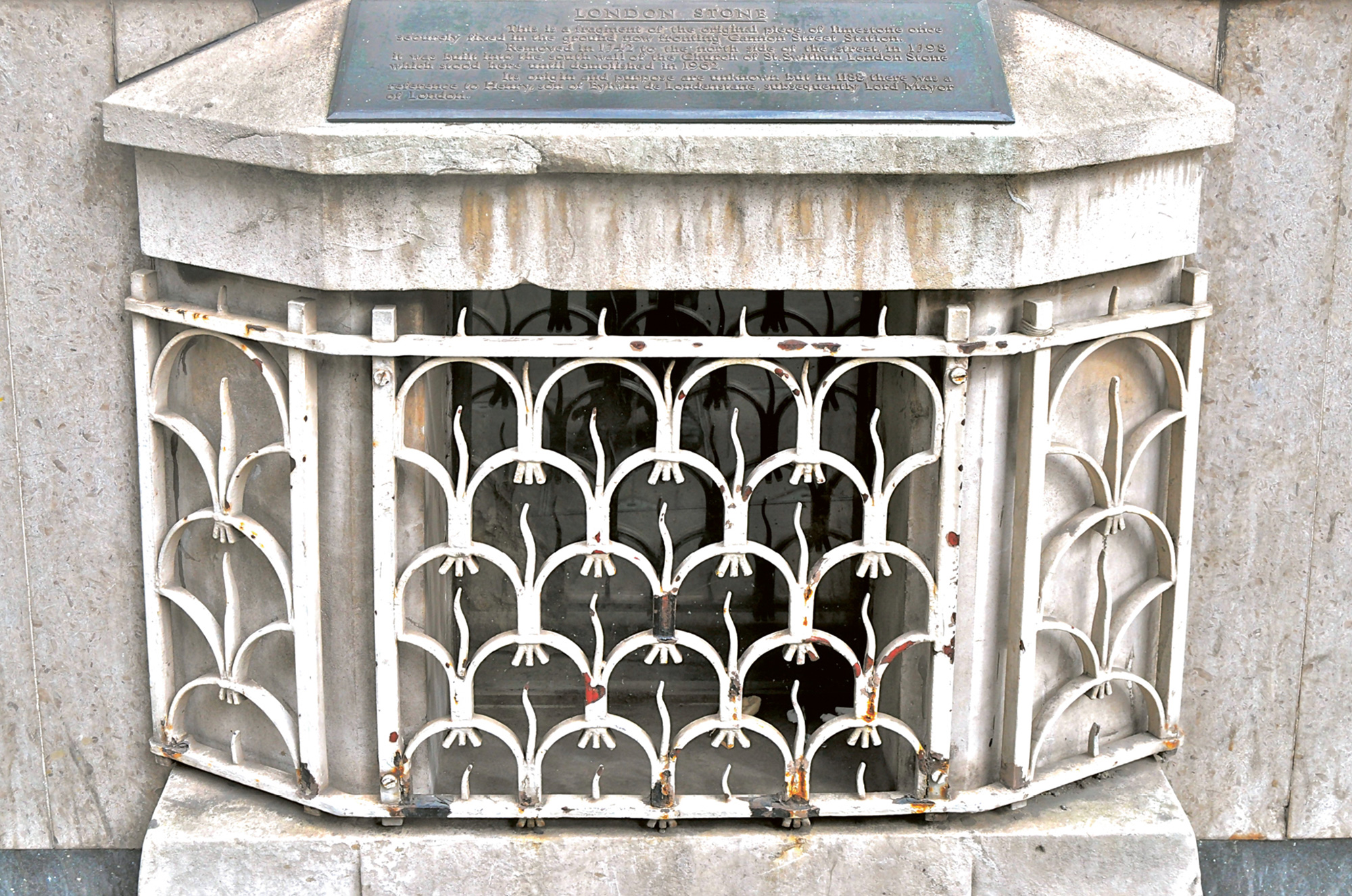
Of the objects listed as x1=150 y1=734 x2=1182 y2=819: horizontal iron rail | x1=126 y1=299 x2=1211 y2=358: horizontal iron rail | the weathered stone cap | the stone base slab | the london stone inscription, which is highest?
the london stone inscription

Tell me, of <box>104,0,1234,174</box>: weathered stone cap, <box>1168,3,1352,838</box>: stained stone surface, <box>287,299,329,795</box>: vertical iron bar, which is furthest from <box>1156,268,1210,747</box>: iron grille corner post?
<box>287,299,329,795</box>: vertical iron bar

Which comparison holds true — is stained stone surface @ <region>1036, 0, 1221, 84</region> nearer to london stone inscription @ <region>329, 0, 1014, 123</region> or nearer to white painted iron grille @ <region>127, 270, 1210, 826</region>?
london stone inscription @ <region>329, 0, 1014, 123</region>

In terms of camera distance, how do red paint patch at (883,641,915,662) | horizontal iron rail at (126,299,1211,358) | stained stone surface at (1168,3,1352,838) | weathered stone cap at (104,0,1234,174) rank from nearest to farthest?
weathered stone cap at (104,0,1234,174), horizontal iron rail at (126,299,1211,358), red paint patch at (883,641,915,662), stained stone surface at (1168,3,1352,838)

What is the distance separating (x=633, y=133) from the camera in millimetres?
3693

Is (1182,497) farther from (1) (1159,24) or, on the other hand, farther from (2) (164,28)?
(2) (164,28)

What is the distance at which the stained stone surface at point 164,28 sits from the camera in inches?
160

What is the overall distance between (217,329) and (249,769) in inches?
52.3

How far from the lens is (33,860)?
15.3 feet

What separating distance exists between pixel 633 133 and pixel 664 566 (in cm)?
130

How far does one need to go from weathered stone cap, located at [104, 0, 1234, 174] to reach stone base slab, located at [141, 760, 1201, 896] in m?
1.90

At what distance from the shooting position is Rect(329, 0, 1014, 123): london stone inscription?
3.77 m

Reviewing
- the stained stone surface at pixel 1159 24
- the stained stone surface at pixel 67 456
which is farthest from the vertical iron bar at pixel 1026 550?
the stained stone surface at pixel 67 456

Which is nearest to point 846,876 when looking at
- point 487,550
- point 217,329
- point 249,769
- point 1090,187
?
point 487,550

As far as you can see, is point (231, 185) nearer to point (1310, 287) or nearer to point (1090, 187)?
point (1090, 187)
